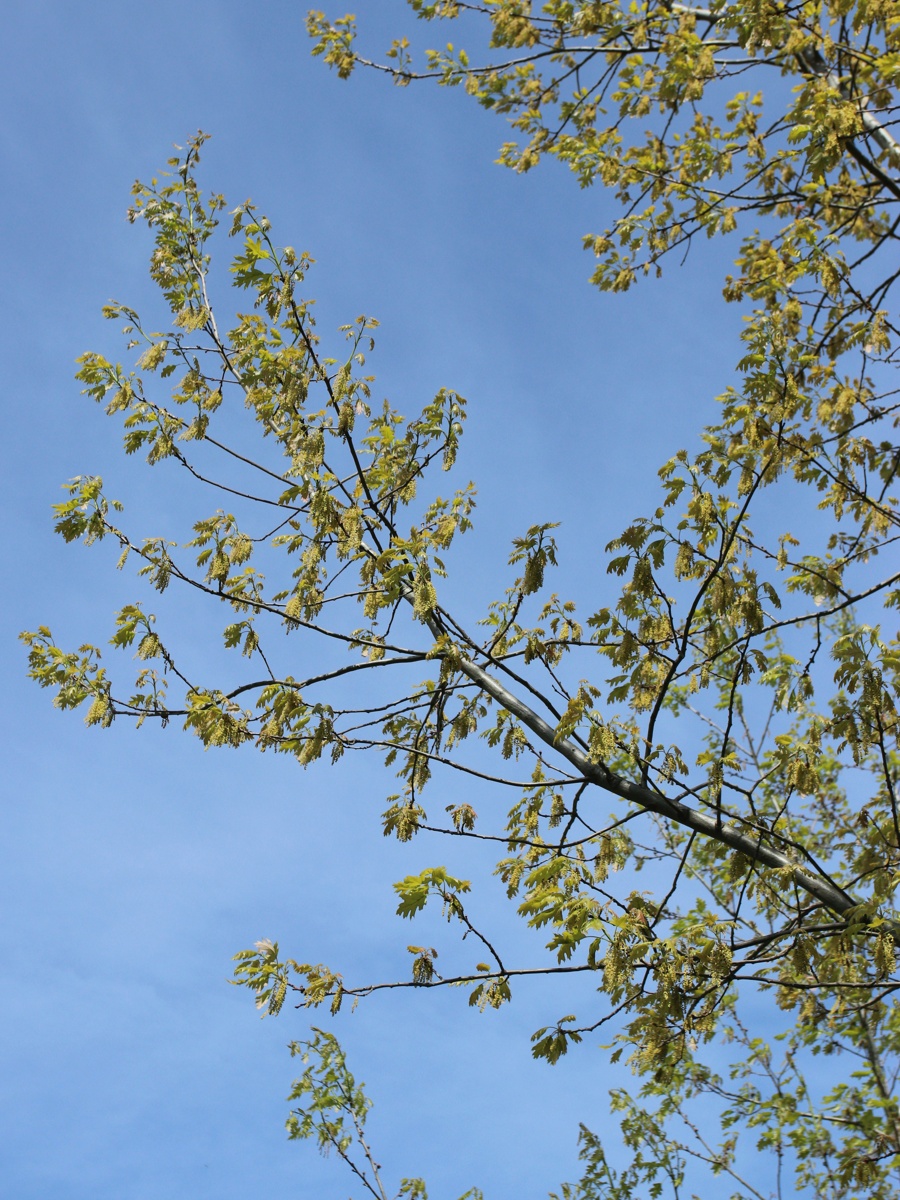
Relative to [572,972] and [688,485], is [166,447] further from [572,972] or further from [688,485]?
[572,972]

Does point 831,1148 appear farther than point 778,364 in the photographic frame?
Yes

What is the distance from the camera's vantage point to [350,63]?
8453 mm

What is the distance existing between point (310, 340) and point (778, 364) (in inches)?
110

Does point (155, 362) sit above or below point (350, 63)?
below

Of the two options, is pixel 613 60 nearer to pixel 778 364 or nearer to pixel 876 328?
pixel 876 328

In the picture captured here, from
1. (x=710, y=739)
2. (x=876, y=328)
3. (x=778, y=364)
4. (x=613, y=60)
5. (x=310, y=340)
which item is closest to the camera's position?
(x=778, y=364)

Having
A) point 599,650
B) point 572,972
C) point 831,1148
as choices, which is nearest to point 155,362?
point 599,650

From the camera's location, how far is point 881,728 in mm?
4809

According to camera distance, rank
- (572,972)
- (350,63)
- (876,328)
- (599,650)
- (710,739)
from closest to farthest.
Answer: (572,972), (599,650), (876,328), (350,63), (710,739)

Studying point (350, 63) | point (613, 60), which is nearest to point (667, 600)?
point (613, 60)

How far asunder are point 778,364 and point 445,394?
2.17 metres

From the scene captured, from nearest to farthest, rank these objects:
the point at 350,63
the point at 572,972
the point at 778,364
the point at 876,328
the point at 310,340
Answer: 1. the point at 572,972
2. the point at 778,364
3. the point at 310,340
4. the point at 876,328
5. the point at 350,63

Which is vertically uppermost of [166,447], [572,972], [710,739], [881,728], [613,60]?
[613,60]

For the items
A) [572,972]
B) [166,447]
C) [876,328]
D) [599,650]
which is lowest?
[572,972]
